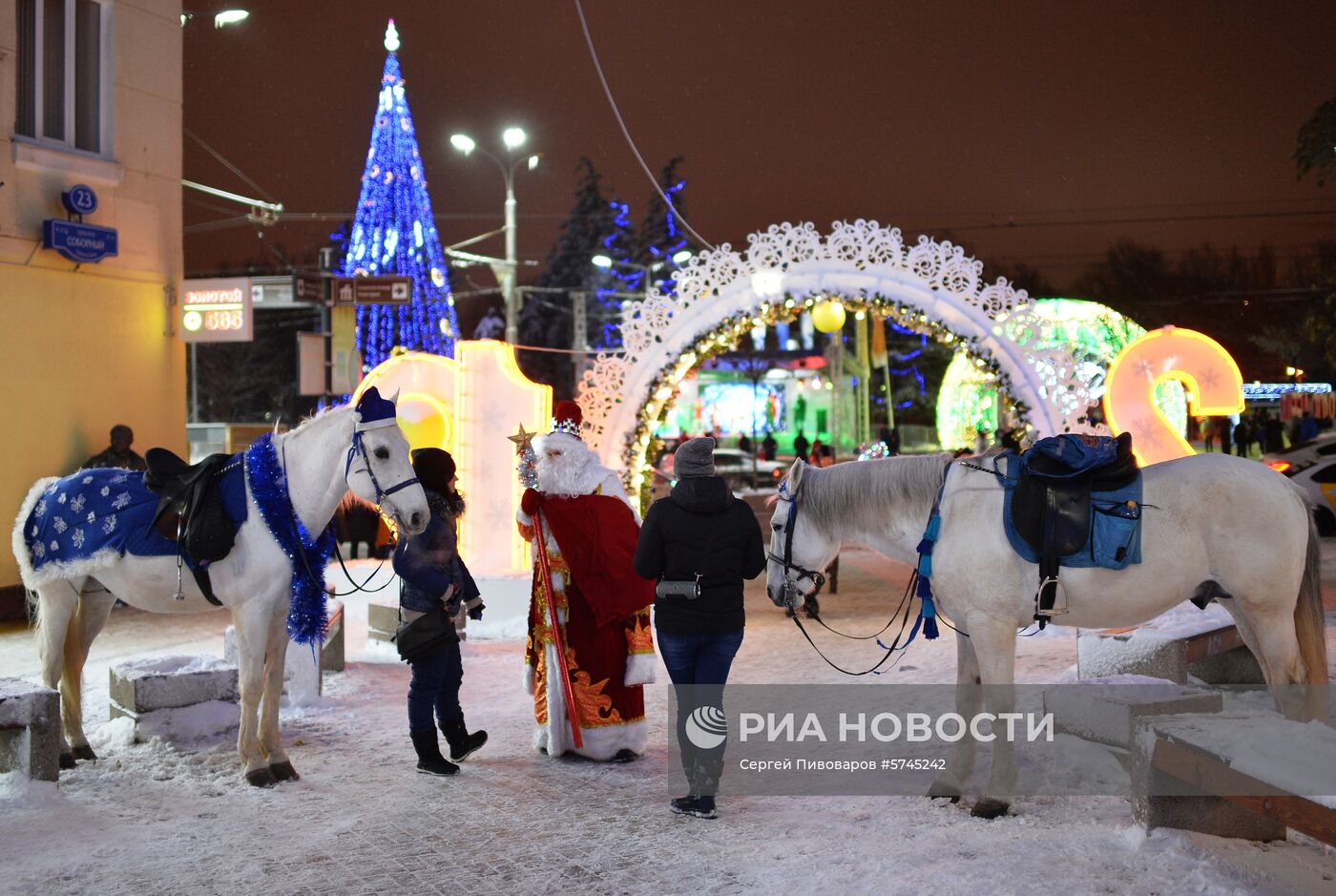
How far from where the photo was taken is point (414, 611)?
6.40 metres

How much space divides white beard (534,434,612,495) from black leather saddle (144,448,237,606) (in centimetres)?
176

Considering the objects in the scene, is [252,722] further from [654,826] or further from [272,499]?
[654,826]

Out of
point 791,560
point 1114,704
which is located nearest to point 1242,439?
point 1114,704

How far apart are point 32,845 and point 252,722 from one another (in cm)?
127

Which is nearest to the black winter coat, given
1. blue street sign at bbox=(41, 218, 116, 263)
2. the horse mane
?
the horse mane

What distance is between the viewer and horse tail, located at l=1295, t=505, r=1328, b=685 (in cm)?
573

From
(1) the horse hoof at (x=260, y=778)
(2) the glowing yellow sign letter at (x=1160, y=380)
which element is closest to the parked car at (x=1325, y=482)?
(2) the glowing yellow sign letter at (x=1160, y=380)

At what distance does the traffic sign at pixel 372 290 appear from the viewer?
756 inches

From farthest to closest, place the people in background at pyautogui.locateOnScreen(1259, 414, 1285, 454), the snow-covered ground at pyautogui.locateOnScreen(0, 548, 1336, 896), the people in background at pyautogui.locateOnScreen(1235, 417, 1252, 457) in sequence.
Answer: the people in background at pyautogui.locateOnScreen(1235, 417, 1252, 457), the people in background at pyautogui.locateOnScreen(1259, 414, 1285, 454), the snow-covered ground at pyautogui.locateOnScreen(0, 548, 1336, 896)

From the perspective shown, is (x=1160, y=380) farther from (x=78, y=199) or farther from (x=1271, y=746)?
(x=78, y=199)

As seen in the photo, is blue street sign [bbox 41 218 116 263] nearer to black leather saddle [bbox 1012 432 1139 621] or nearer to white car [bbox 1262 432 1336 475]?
black leather saddle [bbox 1012 432 1139 621]

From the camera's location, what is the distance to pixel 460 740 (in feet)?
21.5

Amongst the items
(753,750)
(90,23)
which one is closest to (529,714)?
(753,750)

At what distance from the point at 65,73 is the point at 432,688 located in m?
9.70
